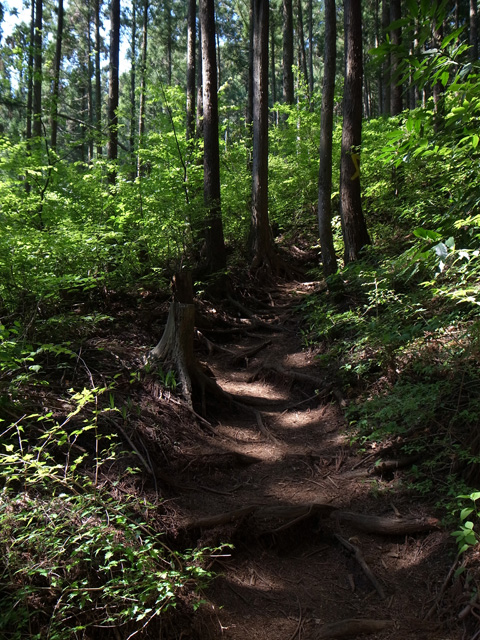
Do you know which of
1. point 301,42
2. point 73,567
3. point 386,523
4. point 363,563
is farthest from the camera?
point 301,42

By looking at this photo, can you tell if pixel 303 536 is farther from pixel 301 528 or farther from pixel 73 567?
pixel 73 567

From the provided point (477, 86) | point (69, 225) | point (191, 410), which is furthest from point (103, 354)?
point (477, 86)

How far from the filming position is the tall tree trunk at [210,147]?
9.62m

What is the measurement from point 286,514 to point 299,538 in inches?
8.4

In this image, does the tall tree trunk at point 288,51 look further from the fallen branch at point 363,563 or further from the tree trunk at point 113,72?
the fallen branch at point 363,563

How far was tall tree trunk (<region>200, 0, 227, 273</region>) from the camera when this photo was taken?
9.62 metres

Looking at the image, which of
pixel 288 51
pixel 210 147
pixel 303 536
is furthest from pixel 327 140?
pixel 288 51

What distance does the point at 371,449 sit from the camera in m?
4.43

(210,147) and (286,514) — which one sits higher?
(210,147)

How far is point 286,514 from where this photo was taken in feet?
12.0

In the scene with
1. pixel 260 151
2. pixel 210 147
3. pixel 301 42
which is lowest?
pixel 210 147

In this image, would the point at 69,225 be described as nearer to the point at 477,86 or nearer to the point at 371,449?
the point at 371,449

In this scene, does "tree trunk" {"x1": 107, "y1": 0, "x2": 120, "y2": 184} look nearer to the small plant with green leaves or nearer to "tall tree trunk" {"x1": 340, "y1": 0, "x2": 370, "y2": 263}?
"tall tree trunk" {"x1": 340, "y1": 0, "x2": 370, "y2": 263}

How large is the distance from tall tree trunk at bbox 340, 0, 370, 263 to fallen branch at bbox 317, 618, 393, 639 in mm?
6606
